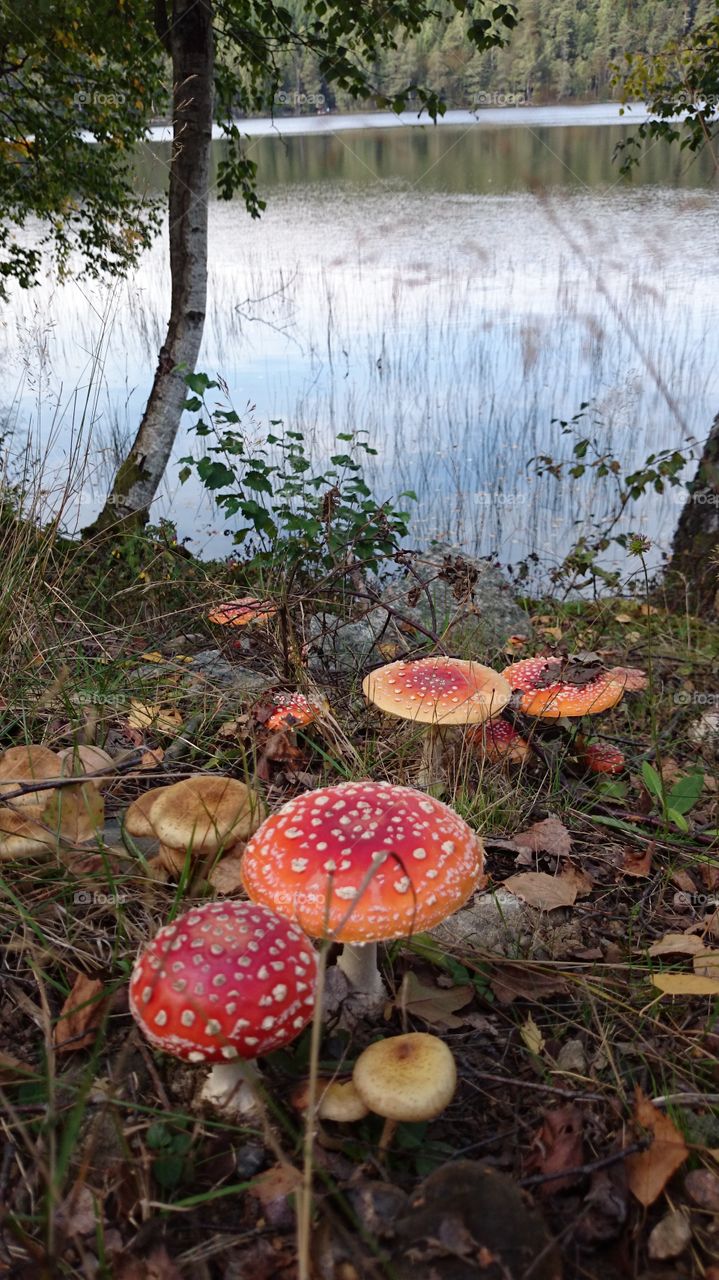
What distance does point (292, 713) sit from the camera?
2.85 m

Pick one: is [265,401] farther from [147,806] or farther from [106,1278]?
[106,1278]

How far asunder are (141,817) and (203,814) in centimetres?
19

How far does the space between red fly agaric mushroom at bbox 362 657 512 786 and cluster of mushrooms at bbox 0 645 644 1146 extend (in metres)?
0.63

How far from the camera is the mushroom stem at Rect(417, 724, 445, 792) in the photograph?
8.89 feet

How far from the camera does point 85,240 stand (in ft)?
24.2

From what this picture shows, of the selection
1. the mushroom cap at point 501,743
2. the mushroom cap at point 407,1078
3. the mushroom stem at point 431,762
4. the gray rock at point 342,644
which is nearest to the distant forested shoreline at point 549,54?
the gray rock at point 342,644

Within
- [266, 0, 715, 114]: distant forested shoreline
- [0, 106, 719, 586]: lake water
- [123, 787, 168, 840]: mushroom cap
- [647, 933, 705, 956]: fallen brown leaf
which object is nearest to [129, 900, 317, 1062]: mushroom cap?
[123, 787, 168, 840]: mushroom cap

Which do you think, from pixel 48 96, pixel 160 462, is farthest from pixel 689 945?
pixel 48 96

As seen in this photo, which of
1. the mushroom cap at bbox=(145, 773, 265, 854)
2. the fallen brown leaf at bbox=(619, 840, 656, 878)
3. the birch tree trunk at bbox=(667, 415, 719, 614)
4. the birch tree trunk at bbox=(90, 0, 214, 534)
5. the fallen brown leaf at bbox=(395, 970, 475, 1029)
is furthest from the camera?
the birch tree trunk at bbox=(667, 415, 719, 614)

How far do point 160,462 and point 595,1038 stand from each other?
203 inches

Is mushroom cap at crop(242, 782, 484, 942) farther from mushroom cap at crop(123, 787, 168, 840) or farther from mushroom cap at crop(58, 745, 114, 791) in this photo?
mushroom cap at crop(58, 745, 114, 791)

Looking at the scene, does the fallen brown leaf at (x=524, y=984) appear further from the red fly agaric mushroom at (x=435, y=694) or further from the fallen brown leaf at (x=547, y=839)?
the red fly agaric mushroom at (x=435, y=694)

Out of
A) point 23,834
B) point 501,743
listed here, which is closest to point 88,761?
point 23,834

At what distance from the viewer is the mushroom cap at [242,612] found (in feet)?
11.6
